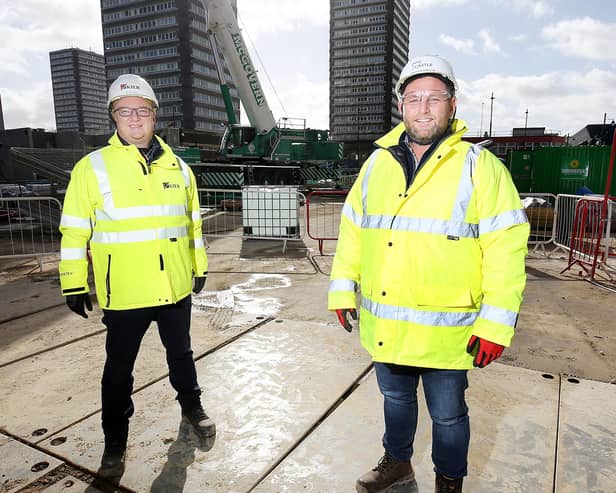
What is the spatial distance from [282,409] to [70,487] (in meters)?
1.25

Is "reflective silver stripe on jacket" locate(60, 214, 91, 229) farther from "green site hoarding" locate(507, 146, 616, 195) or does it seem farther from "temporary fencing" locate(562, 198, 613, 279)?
"green site hoarding" locate(507, 146, 616, 195)

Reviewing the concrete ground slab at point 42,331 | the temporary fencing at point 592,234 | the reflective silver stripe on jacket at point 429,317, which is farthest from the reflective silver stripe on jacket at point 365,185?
the temporary fencing at point 592,234

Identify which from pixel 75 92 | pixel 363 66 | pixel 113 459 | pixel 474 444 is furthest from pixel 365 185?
pixel 75 92

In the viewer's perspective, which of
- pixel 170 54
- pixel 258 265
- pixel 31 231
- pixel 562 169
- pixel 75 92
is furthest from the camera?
pixel 75 92

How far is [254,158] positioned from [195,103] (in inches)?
2439

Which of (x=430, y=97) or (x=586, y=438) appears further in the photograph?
(x=586, y=438)

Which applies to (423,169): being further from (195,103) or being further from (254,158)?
(195,103)

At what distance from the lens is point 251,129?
19.6 m

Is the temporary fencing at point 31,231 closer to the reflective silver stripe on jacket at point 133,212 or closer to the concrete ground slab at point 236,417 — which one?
the concrete ground slab at point 236,417

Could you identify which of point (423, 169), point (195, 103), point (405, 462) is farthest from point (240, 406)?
point (195, 103)

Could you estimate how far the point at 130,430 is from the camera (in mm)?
2645

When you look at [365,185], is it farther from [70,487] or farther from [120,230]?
[70,487]

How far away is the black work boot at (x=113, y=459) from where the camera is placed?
7.44ft

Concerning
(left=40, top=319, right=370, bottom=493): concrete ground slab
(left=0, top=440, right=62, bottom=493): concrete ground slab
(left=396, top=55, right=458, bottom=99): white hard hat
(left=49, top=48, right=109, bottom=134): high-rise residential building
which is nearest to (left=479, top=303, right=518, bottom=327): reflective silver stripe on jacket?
(left=396, top=55, right=458, bottom=99): white hard hat
